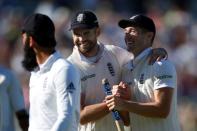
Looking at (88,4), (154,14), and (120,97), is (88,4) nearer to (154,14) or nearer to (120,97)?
(154,14)

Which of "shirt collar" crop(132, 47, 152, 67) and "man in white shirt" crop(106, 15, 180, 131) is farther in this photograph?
"shirt collar" crop(132, 47, 152, 67)

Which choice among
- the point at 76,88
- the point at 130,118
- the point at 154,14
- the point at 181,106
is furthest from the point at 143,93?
the point at 154,14

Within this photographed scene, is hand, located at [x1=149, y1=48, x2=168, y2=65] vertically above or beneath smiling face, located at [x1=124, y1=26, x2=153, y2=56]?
beneath

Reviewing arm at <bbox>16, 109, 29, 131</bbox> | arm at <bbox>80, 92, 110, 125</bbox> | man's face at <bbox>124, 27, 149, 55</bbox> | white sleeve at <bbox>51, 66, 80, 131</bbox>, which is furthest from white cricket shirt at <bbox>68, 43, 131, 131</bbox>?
white sleeve at <bbox>51, 66, 80, 131</bbox>

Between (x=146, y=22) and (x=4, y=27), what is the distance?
11496 mm

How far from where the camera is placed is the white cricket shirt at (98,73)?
904cm

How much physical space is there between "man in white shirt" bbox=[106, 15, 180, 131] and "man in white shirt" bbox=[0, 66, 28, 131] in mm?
1279

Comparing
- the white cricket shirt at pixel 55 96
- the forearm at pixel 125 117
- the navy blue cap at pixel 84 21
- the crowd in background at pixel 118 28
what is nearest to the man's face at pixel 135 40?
the navy blue cap at pixel 84 21

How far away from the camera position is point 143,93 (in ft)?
29.3

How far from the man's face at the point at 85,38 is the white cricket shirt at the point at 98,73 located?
0.55ft

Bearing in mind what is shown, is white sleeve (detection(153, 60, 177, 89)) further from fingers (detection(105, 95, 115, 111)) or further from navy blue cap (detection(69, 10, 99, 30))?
navy blue cap (detection(69, 10, 99, 30))

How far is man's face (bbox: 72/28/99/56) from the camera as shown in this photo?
8.83 metres

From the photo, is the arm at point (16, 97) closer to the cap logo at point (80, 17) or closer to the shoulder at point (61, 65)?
the cap logo at point (80, 17)

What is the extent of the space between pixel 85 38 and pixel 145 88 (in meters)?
0.73
